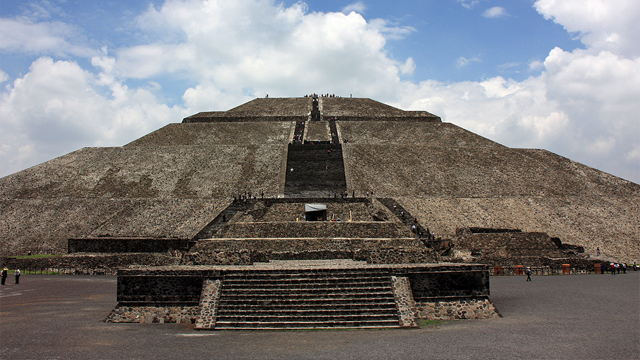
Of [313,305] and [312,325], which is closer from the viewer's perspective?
[312,325]

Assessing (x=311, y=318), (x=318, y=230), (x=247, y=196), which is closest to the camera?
(x=311, y=318)

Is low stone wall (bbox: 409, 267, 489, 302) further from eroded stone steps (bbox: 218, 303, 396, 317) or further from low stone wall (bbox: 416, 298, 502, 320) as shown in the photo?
eroded stone steps (bbox: 218, 303, 396, 317)

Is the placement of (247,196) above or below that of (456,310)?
above

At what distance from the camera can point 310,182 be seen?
35.2 m

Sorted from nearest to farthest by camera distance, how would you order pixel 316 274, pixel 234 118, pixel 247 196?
pixel 316 274, pixel 247 196, pixel 234 118

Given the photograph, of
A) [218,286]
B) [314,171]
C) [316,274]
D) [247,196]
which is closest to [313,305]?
[316,274]

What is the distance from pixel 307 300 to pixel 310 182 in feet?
81.7

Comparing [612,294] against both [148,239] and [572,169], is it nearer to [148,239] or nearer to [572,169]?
[148,239]

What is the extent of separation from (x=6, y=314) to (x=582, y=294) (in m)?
14.9

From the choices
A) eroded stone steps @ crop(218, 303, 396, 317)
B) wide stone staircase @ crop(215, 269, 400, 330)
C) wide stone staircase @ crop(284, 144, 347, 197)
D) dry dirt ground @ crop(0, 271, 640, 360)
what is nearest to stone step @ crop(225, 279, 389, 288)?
wide stone staircase @ crop(215, 269, 400, 330)

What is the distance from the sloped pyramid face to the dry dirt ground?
13807 mm

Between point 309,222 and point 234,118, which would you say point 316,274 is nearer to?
point 309,222

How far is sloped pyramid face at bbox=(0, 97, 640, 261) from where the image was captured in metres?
28.2

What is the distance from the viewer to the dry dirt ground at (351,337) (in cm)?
772
